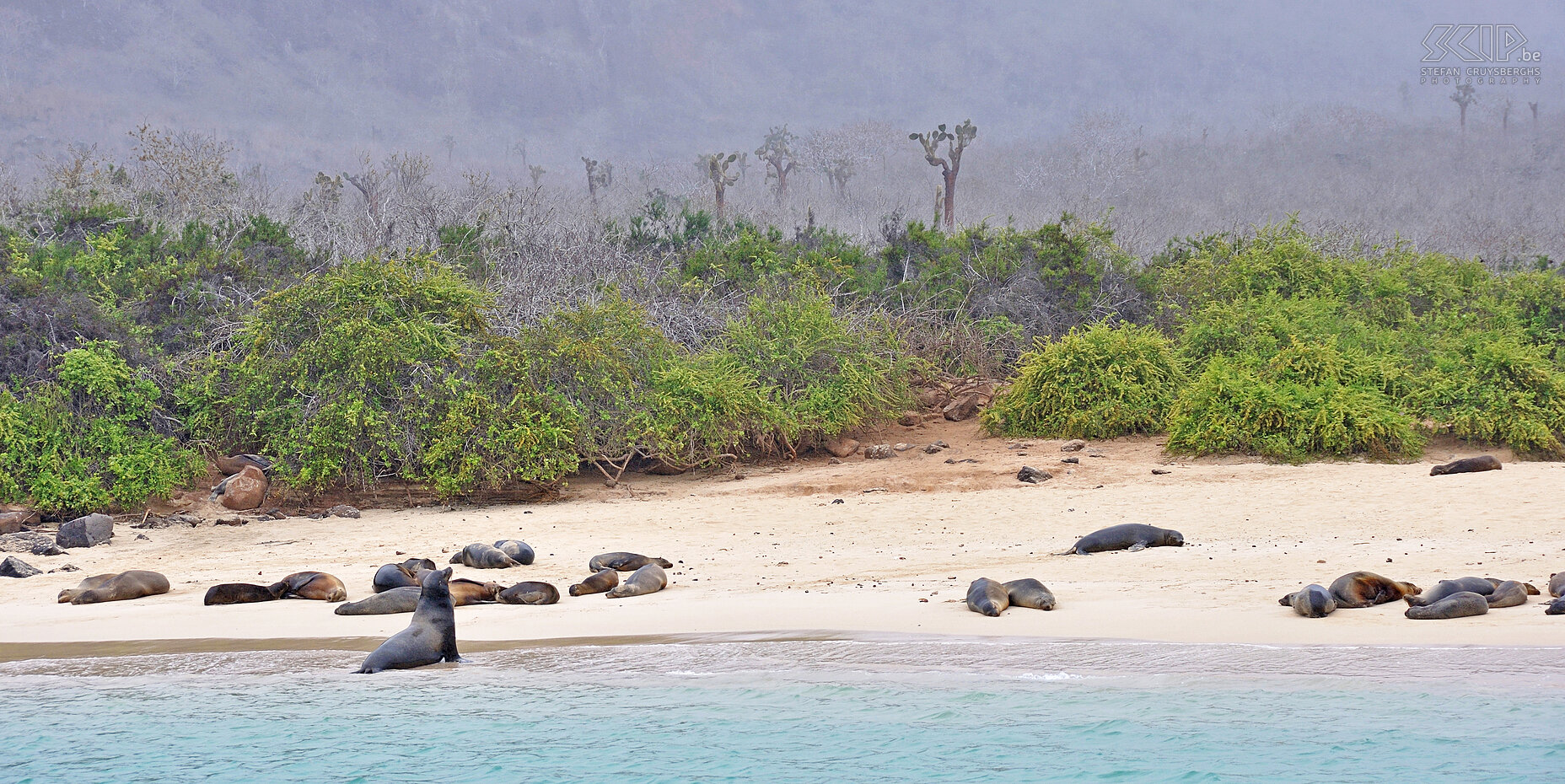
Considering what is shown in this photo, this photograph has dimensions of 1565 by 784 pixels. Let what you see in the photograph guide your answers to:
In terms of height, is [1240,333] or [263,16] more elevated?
[263,16]

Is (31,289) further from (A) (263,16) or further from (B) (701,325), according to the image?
(A) (263,16)

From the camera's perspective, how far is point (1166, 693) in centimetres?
537

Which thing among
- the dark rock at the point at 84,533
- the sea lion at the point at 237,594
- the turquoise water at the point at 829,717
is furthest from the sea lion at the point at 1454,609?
the dark rock at the point at 84,533

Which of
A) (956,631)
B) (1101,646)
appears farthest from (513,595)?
(1101,646)

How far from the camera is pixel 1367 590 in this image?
6.58m

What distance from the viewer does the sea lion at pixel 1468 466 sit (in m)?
12.2

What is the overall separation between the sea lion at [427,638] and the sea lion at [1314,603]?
13.7 feet

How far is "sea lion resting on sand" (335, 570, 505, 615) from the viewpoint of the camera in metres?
7.49

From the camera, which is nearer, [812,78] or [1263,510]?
[1263,510]

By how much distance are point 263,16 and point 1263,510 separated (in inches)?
3408

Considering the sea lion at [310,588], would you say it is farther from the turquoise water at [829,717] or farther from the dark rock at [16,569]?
the dark rock at [16,569]

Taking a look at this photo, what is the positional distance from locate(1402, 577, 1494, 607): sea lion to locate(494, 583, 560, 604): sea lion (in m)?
4.73

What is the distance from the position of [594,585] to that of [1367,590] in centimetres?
438

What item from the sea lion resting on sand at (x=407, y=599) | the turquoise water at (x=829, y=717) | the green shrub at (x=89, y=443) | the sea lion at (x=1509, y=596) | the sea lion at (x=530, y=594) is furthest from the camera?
the green shrub at (x=89, y=443)
